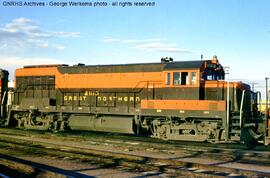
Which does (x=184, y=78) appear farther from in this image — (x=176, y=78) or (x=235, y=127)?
(x=235, y=127)

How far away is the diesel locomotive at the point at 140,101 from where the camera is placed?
1795 cm

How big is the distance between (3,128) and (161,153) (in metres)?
14.6

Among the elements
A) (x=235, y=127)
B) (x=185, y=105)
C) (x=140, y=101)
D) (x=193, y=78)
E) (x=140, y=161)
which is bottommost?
(x=140, y=161)

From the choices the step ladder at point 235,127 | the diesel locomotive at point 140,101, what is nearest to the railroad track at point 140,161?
the step ladder at point 235,127

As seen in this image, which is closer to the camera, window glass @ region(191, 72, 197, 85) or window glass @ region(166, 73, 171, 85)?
window glass @ region(191, 72, 197, 85)

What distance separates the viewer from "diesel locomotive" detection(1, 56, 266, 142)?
18.0 m

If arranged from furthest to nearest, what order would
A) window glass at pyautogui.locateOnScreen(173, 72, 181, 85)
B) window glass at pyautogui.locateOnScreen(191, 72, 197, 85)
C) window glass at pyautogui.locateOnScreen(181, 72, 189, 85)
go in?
1. window glass at pyautogui.locateOnScreen(173, 72, 181, 85)
2. window glass at pyautogui.locateOnScreen(181, 72, 189, 85)
3. window glass at pyautogui.locateOnScreen(191, 72, 197, 85)

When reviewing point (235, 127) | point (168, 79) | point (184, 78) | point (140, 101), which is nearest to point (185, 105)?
point (184, 78)

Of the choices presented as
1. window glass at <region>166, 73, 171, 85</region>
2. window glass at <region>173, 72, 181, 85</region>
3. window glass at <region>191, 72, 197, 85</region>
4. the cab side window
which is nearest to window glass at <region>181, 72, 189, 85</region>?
the cab side window

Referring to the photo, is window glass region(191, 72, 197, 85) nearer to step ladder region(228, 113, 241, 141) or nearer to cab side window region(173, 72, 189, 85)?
cab side window region(173, 72, 189, 85)

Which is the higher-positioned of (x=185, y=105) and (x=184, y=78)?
(x=184, y=78)

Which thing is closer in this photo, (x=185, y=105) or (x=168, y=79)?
(x=185, y=105)

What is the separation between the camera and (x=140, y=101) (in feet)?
66.8

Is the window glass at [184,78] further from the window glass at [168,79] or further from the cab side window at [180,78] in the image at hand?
the window glass at [168,79]
